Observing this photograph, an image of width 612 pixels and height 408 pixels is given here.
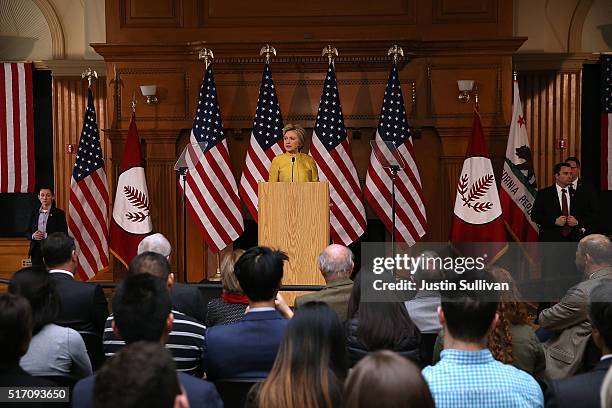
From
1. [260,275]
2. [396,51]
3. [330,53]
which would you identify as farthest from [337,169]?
[260,275]

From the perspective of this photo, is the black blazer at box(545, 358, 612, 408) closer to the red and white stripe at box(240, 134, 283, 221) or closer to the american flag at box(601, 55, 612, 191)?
the red and white stripe at box(240, 134, 283, 221)

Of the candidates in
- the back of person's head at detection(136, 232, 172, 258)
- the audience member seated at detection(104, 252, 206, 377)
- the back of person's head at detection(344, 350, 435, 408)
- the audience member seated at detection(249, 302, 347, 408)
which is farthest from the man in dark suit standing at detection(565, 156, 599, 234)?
the back of person's head at detection(344, 350, 435, 408)

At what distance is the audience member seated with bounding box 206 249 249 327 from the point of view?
4180 millimetres

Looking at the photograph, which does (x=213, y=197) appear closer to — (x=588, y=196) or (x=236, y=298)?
(x=588, y=196)

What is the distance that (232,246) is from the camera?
895cm

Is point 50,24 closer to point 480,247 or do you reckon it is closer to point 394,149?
point 394,149

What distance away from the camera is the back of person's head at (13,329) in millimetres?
2613

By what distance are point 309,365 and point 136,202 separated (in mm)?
6522

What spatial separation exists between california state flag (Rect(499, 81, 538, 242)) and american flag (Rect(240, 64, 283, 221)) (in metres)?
2.33

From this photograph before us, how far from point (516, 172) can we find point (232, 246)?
301 cm

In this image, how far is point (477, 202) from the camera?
851 centimetres

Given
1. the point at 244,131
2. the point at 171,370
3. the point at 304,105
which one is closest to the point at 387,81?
the point at 304,105

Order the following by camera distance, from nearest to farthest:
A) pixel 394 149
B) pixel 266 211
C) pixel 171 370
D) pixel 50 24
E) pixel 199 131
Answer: pixel 171 370, pixel 266 211, pixel 394 149, pixel 199 131, pixel 50 24

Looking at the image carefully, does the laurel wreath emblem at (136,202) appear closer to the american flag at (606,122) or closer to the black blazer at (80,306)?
the black blazer at (80,306)
